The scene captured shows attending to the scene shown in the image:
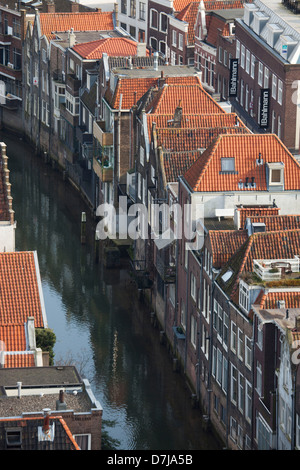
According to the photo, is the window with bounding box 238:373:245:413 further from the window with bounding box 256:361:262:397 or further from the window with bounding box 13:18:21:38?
the window with bounding box 13:18:21:38

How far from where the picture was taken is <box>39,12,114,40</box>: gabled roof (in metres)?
186

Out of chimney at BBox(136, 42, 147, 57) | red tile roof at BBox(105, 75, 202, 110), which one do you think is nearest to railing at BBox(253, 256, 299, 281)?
red tile roof at BBox(105, 75, 202, 110)

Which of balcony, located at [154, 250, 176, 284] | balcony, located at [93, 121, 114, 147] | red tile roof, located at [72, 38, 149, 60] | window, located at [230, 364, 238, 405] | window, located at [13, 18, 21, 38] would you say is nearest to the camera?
window, located at [230, 364, 238, 405]

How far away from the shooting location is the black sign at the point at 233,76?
6964 inches

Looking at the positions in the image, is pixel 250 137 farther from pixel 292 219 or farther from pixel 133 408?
pixel 133 408

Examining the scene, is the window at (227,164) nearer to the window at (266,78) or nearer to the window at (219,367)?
the window at (219,367)

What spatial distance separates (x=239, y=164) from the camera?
390ft

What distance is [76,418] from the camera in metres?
85.4

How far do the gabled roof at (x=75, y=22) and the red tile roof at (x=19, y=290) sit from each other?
272 ft

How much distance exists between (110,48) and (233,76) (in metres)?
18.3

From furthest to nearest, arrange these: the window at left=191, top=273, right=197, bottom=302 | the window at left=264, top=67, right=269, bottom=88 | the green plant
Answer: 1. the window at left=264, top=67, right=269, bottom=88
2. the window at left=191, top=273, right=197, bottom=302
3. the green plant

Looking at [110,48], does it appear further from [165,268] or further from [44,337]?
[44,337]

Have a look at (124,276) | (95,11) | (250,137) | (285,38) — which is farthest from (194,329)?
(95,11)

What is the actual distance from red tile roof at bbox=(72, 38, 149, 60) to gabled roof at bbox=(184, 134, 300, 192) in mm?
47296
